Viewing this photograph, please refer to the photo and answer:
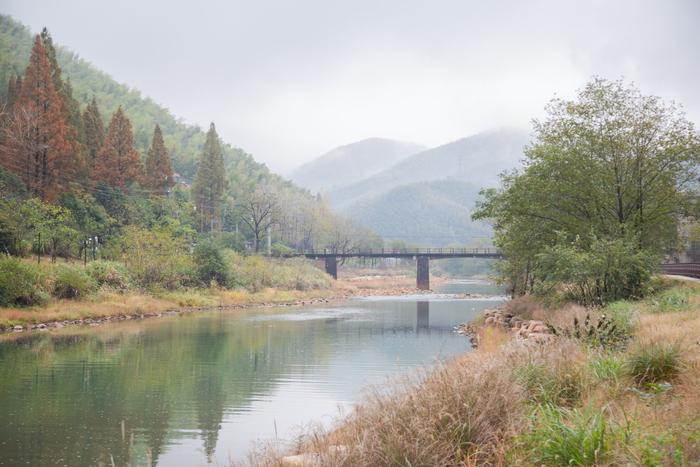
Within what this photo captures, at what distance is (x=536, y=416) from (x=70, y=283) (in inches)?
1438

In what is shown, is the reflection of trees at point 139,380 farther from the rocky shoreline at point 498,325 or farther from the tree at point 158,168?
the tree at point 158,168

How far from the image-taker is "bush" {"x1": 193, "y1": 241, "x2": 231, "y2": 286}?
5838cm

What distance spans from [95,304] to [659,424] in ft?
126

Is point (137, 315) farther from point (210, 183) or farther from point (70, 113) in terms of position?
point (210, 183)

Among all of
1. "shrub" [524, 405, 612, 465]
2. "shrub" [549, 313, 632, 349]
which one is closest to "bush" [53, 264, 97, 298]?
"shrub" [549, 313, 632, 349]

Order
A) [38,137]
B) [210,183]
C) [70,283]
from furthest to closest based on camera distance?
[210,183]
[38,137]
[70,283]

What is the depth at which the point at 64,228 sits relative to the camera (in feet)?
162

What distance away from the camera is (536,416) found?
877 cm

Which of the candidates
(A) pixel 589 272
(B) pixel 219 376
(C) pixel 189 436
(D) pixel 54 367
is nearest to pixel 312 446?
(C) pixel 189 436

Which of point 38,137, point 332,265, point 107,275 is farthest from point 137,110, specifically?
point 107,275

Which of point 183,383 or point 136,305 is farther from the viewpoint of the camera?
point 136,305

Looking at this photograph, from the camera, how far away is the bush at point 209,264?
58375 millimetres

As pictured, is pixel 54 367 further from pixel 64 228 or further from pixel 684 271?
pixel 684 271

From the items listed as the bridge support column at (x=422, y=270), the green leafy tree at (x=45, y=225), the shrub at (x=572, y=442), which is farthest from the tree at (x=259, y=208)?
the shrub at (x=572, y=442)
